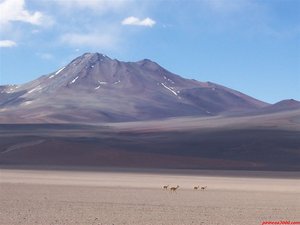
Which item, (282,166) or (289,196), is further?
(282,166)

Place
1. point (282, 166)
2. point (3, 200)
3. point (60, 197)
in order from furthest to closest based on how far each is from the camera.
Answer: point (282, 166) < point (60, 197) < point (3, 200)

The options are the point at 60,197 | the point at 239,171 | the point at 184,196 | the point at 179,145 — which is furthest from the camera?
the point at 179,145

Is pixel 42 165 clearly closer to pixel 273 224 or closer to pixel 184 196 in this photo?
pixel 184 196

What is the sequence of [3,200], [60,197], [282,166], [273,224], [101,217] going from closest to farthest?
[273,224] → [101,217] → [3,200] → [60,197] → [282,166]

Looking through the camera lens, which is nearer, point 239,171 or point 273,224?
point 273,224

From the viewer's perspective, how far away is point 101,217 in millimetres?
18484

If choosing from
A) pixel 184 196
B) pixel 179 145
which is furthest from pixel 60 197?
pixel 179 145

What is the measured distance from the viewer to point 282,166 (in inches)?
2325

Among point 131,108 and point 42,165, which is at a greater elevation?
point 131,108

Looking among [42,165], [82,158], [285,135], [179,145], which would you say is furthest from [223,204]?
[285,135]

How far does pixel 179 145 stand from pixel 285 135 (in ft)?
44.2

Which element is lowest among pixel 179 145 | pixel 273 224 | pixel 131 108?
pixel 273 224

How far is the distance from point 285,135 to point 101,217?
202 ft

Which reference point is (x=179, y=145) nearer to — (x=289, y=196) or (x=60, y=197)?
(x=289, y=196)
